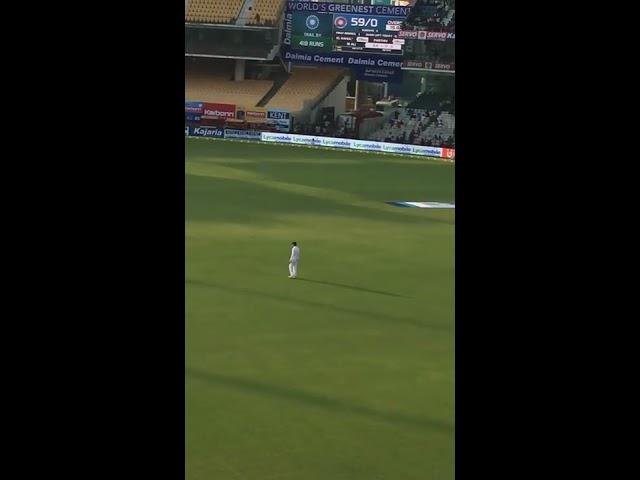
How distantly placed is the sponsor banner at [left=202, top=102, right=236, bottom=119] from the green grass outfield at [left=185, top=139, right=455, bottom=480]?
26630mm

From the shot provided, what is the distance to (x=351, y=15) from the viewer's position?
66875 mm

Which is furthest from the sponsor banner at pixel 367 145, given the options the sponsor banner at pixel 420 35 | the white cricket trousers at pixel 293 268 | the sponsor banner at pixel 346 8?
the white cricket trousers at pixel 293 268

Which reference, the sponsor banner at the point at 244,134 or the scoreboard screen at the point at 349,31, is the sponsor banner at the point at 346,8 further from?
the sponsor banner at the point at 244,134

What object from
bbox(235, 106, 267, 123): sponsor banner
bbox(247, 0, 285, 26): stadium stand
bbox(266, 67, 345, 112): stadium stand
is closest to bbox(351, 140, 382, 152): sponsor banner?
bbox(235, 106, 267, 123): sponsor banner

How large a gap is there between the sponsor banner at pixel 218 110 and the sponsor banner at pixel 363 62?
6.09 metres

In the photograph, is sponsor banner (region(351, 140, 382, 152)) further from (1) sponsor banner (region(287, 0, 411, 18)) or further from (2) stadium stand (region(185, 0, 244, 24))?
(2) stadium stand (region(185, 0, 244, 24))

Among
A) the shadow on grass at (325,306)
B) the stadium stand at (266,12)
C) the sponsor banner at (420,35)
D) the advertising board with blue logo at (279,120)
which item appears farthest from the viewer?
the stadium stand at (266,12)

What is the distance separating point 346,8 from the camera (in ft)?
221

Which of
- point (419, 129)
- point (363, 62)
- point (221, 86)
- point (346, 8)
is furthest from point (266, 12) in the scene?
point (419, 129)

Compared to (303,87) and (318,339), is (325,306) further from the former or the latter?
(303,87)

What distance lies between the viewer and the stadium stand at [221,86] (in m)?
71.6

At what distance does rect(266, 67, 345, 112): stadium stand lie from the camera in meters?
68.8
